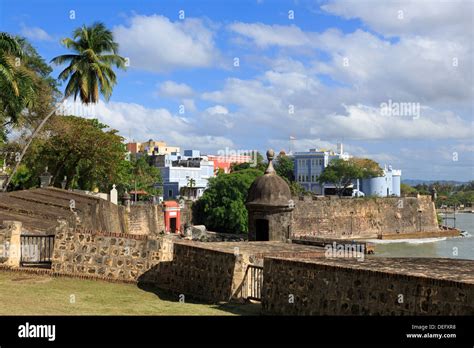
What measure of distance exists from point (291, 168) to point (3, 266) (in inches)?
4291

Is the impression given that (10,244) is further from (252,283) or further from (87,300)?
(252,283)

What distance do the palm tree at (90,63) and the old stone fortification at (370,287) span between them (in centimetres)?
2953

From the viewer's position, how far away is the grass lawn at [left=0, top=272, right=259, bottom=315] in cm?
1056

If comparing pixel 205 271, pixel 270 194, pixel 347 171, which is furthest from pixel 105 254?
pixel 347 171

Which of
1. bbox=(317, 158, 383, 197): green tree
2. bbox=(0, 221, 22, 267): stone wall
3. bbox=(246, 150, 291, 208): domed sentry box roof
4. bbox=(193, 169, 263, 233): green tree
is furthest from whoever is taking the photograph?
bbox=(317, 158, 383, 197): green tree

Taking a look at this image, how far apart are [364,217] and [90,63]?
185ft

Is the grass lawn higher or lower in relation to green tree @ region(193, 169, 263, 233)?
lower

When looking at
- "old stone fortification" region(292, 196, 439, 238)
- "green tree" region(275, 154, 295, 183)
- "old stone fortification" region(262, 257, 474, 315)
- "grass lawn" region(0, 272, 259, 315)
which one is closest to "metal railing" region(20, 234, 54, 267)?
"grass lawn" region(0, 272, 259, 315)

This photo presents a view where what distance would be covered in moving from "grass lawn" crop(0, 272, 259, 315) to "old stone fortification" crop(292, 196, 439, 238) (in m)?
62.4

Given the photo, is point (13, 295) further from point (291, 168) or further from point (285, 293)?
point (291, 168)

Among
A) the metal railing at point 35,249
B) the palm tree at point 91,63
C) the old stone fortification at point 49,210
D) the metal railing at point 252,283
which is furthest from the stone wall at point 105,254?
the palm tree at point 91,63

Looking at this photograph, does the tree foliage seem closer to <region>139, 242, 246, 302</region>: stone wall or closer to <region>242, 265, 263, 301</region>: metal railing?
<region>139, 242, 246, 302</region>: stone wall

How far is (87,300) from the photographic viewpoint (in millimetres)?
11742

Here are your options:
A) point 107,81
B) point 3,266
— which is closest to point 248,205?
point 3,266
